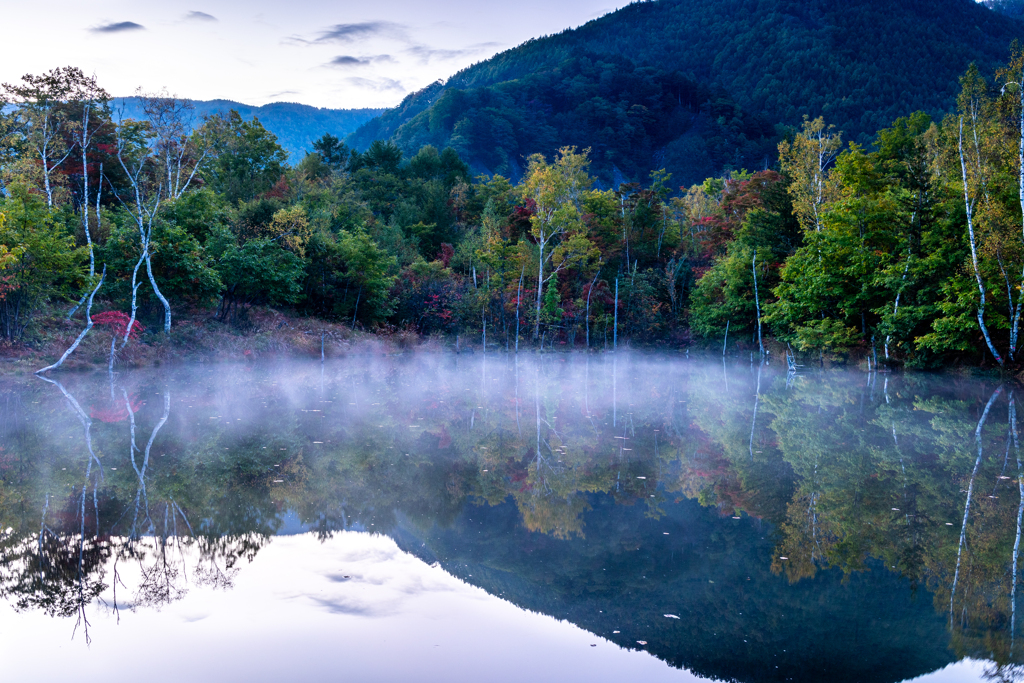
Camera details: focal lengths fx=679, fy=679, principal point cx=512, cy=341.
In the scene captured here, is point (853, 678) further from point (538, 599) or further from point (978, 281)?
point (978, 281)

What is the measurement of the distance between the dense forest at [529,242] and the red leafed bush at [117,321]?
96 millimetres

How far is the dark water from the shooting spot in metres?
5.17

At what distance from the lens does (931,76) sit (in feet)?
360

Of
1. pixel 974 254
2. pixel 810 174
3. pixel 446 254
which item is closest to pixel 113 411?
pixel 974 254

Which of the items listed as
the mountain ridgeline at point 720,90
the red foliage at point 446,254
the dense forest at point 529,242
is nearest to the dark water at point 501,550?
the dense forest at point 529,242

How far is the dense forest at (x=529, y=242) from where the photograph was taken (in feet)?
79.2

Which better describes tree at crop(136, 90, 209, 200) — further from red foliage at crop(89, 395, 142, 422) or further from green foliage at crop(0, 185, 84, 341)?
red foliage at crop(89, 395, 142, 422)

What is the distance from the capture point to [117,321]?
79.4 ft

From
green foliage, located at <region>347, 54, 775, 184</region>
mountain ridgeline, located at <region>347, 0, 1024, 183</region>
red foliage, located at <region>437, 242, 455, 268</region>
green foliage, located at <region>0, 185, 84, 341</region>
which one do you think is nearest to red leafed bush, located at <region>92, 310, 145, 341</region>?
green foliage, located at <region>0, 185, 84, 341</region>

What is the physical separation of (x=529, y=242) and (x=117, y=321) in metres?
23.0

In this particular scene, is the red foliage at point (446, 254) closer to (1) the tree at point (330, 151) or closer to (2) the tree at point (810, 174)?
(1) the tree at point (330, 151)

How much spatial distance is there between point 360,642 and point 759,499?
5.88 meters

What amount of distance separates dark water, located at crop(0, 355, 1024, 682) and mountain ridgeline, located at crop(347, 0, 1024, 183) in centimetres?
8796

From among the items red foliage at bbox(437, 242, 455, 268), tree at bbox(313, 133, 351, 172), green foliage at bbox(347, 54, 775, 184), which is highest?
green foliage at bbox(347, 54, 775, 184)
